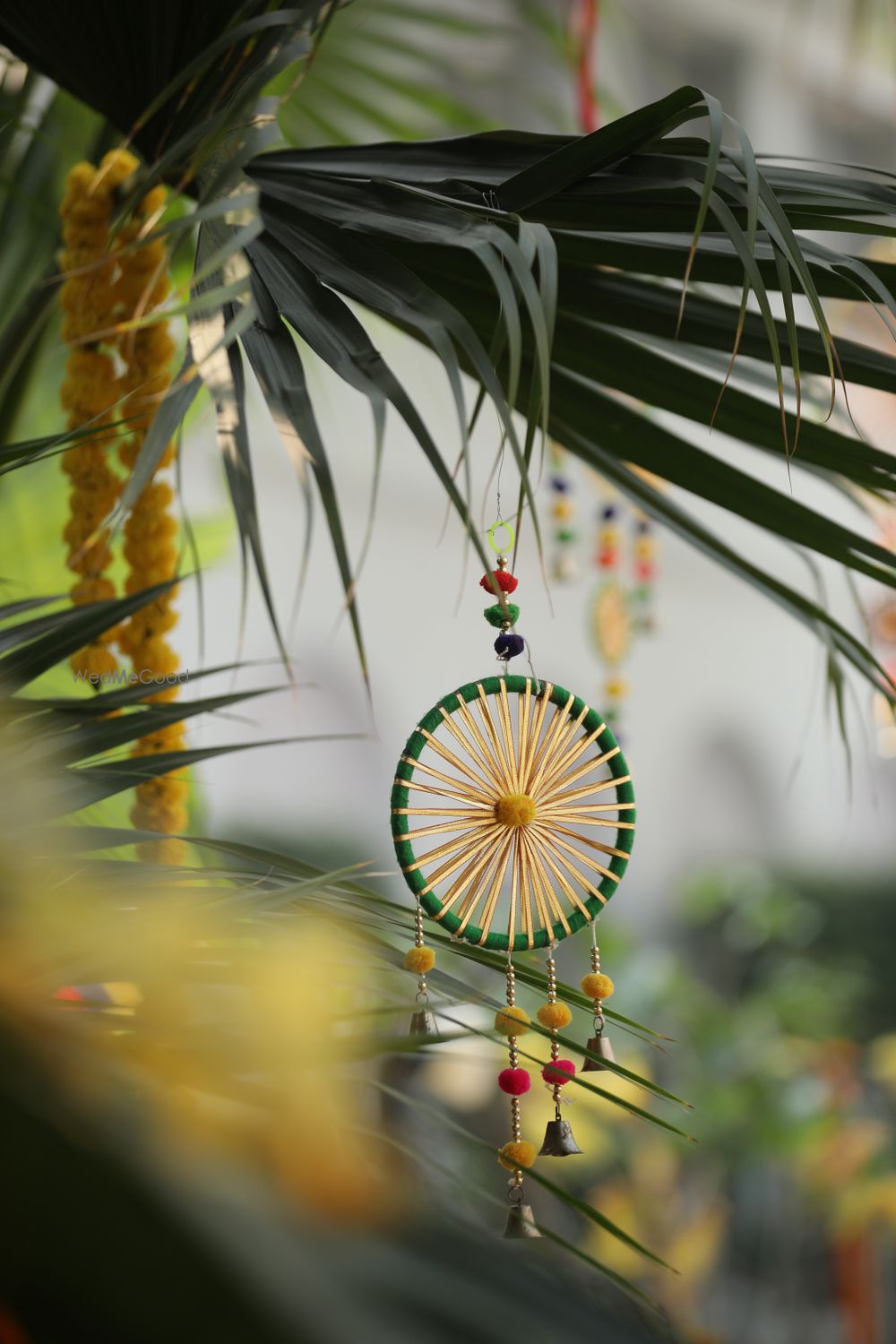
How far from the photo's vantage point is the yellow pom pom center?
2.27 ft

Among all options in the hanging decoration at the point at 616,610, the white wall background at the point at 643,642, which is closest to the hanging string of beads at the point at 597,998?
the hanging decoration at the point at 616,610

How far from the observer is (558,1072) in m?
0.61

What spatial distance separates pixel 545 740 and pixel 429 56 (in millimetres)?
737

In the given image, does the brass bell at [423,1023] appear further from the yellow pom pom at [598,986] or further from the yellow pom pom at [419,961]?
the yellow pom pom at [598,986]

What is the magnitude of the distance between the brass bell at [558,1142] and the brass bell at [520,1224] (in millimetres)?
50

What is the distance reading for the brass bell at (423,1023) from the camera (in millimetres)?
609

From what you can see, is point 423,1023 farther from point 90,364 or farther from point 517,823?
point 90,364

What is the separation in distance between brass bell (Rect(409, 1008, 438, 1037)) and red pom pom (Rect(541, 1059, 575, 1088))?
0.07 m

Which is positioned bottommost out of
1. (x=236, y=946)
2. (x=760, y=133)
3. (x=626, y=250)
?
(x=236, y=946)

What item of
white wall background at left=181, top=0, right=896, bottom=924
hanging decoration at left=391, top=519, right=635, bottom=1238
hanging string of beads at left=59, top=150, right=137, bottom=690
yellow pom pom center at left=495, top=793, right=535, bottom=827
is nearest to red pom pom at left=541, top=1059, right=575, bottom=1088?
hanging decoration at left=391, top=519, right=635, bottom=1238

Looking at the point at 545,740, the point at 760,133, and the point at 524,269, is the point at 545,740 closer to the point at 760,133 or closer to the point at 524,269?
the point at 524,269

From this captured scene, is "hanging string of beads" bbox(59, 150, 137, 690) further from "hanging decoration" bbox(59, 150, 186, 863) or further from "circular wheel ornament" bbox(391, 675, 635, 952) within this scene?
"circular wheel ornament" bbox(391, 675, 635, 952)

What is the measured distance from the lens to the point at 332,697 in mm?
3627

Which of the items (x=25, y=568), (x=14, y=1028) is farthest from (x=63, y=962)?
(x=25, y=568)
